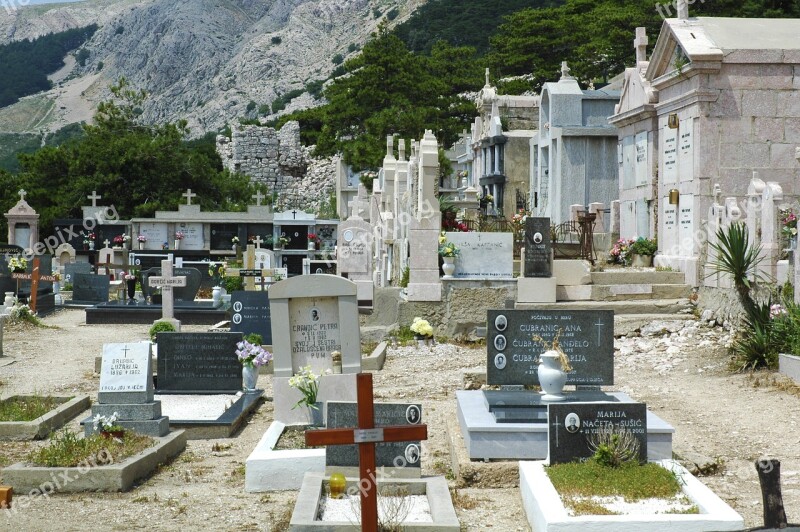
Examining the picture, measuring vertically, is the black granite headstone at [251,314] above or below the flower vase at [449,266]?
below

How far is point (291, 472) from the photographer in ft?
23.5

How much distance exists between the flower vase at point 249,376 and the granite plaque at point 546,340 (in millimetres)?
3628

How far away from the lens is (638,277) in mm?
15891

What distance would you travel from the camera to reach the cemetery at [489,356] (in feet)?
20.9

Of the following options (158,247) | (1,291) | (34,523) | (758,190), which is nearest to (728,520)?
(34,523)

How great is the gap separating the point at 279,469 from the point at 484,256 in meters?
9.27

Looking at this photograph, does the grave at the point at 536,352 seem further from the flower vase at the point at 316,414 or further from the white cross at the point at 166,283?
the white cross at the point at 166,283

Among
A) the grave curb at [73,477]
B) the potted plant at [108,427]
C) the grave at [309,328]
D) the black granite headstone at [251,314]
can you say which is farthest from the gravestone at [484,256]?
the grave curb at [73,477]

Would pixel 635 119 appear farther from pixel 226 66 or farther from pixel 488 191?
pixel 226 66

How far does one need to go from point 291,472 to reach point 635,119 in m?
13.7

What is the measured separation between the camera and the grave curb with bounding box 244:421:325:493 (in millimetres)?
7098

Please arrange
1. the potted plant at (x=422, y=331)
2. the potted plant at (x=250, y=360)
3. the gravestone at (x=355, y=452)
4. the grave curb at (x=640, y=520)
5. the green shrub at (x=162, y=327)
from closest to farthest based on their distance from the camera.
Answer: the grave curb at (x=640, y=520)
the gravestone at (x=355, y=452)
the potted plant at (x=250, y=360)
the green shrub at (x=162, y=327)
the potted plant at (x=422, y=331)

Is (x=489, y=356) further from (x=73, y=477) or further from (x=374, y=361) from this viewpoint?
(x=374, y=361)

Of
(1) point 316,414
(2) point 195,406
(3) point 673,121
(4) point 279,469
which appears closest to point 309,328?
(1) point 316,414
